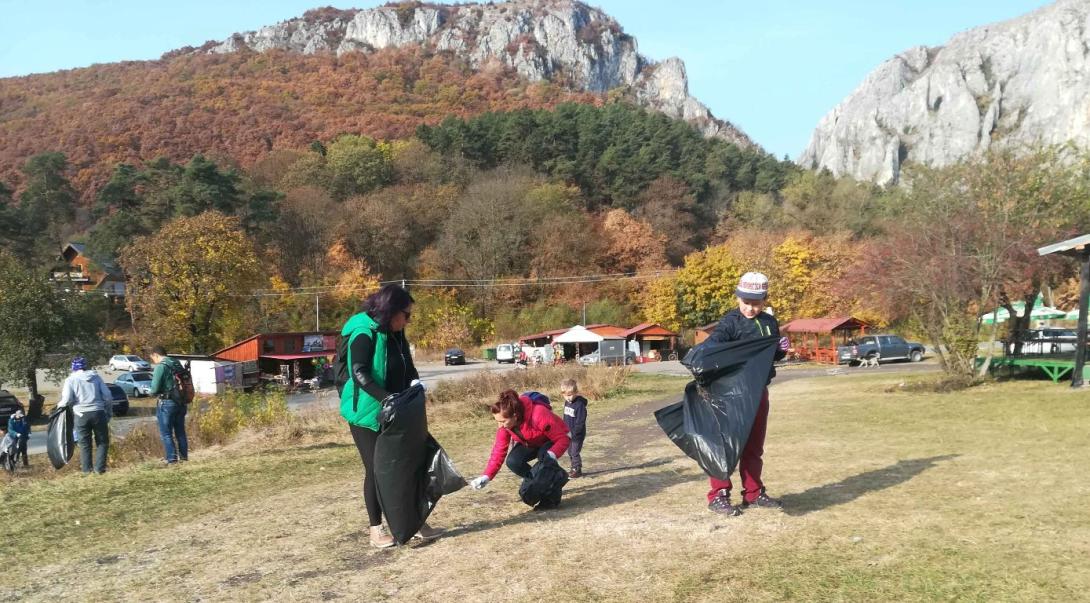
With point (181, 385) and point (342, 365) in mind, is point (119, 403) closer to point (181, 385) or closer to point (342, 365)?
point (181, 385)

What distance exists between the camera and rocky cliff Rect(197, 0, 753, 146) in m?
145

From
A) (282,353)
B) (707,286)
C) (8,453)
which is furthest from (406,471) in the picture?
(707,286)

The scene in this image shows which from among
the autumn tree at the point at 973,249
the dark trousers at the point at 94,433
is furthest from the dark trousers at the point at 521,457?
the autumn tree at the point at 973,249

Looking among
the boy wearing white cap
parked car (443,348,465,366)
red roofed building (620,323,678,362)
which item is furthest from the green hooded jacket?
parked car (443,348,465,366)

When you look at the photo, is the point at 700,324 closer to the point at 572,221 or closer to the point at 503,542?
the point at 572,221

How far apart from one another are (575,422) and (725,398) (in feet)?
9.91

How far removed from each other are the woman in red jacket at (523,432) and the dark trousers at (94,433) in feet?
19.5

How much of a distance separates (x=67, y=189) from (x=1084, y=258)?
74800 millimetres

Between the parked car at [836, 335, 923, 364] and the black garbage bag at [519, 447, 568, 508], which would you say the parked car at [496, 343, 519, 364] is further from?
the black garbage bag at [519, 447, 568, 508]

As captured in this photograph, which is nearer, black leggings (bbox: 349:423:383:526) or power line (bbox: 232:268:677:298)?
black leggings (bbox: 349:423:383:526)

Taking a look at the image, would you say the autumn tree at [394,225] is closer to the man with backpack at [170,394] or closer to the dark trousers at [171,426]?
the dark trousers at [171,426]

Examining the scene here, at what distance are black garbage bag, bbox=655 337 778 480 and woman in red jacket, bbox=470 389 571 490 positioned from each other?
1.19 meters

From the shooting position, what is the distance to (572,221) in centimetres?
6969

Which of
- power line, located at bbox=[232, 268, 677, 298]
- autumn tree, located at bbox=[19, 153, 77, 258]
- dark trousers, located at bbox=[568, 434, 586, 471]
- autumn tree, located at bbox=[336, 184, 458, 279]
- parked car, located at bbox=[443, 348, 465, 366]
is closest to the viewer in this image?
dark trousers, located at bbox=[568, 434, 586, 471]
